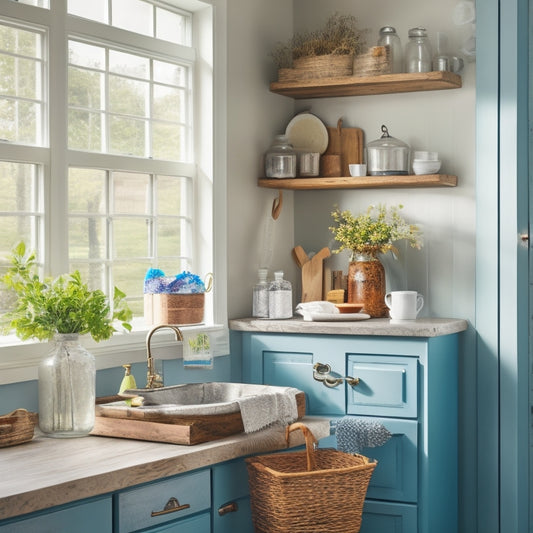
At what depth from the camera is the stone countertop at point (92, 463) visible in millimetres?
2184

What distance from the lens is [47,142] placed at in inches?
123

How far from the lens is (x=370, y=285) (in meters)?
3.90

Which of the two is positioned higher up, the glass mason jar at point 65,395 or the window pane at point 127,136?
the window pane at point 127,136

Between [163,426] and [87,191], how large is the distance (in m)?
1.02

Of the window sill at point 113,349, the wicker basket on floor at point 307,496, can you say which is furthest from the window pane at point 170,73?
the wicker basket on floor at point 307,496

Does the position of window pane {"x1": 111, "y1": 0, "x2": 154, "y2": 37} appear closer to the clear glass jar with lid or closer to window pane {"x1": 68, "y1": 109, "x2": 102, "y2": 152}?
window pane {"x1": 68, "y1": 109, "x2": 102, "y2": 152}

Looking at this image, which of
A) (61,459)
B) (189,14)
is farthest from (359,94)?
(61,459)

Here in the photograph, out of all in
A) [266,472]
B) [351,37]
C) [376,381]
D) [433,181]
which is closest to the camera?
[266,472]

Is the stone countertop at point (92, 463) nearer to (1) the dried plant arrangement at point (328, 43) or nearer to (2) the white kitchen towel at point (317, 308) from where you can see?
(2) the white kitchen towel at point (317, 308)

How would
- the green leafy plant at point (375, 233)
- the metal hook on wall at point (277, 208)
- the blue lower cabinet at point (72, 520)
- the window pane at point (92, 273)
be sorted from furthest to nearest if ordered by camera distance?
the metal hook on wall at point (277, 208) → the green leafy plant at point (375, 233) → the window pane at point (92, 273) → the blue lower cabinet at point (72, 520)

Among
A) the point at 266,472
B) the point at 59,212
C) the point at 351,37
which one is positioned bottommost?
the point at 266,472

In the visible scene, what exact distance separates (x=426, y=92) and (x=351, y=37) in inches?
16.2

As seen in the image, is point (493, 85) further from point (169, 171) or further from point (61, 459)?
point (61, 459)

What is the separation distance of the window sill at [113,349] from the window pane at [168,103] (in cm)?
87
